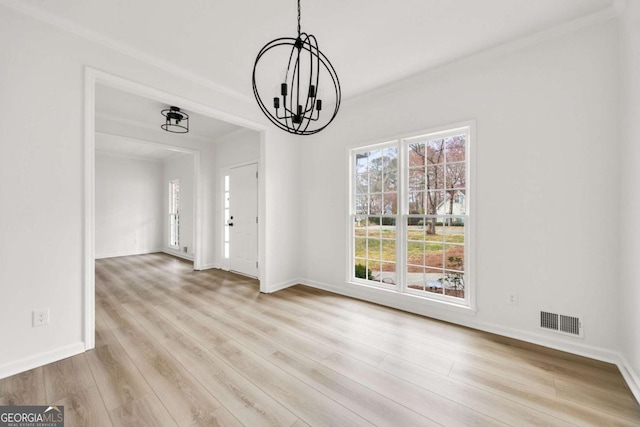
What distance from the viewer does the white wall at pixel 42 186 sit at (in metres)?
1.94

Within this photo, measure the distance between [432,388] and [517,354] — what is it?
0.99 meters

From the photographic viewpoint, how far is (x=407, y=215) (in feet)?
10.5

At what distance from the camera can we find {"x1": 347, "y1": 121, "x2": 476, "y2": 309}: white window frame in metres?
2.72

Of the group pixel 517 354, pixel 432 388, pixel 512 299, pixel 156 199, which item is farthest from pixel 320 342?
pixel 156 199

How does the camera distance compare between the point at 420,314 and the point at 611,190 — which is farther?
the point at 420,314

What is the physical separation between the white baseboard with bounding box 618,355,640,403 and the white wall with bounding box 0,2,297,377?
4.15 meters

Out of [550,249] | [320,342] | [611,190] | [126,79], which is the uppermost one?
[126,79]

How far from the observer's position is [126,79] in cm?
251

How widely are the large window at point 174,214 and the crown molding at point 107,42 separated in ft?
15.4

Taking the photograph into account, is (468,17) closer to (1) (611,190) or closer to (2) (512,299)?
(1) (611,190)

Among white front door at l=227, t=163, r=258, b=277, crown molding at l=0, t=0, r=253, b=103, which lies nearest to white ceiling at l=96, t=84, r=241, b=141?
white front door at l=227, t=163, r=258, b=277

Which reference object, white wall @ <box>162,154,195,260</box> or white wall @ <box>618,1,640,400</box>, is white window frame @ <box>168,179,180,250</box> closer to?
white wall @ <box>162,154,195,260</box>

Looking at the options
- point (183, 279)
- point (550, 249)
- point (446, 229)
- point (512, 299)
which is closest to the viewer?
point (550, 249)

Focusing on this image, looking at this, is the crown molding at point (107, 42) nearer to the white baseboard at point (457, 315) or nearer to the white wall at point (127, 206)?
the white baseboard at point (457, 315)
